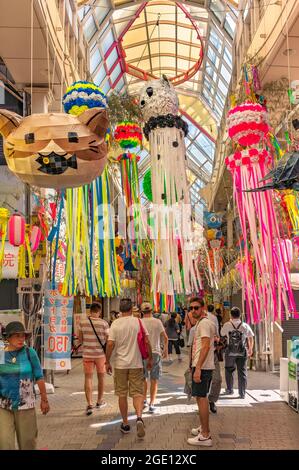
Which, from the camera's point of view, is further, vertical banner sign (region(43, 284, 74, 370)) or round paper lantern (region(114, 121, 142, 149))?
vertical banner sign (region(43, 284, 74, 370))

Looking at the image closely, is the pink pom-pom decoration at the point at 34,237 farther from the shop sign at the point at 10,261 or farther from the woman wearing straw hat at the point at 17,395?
the woman wearing straw hat at the point at 17,395

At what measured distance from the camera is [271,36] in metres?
6.94

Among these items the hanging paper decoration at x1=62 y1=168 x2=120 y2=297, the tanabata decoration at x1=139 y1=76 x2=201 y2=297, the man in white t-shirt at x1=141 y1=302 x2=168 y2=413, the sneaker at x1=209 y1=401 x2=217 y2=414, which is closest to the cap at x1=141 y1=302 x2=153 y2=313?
the man in white t-shirt at x1=141 y1=302 x2=168 y2=413

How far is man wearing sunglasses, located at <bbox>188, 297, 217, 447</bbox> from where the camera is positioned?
187 inches

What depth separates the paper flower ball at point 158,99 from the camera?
427cm

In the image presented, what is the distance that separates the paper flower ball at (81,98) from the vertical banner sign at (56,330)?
3527mm

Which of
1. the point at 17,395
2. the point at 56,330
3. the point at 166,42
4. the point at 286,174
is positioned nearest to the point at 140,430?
the point at 17,395

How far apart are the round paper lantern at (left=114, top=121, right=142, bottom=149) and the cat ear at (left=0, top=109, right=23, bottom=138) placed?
2025 millimetres

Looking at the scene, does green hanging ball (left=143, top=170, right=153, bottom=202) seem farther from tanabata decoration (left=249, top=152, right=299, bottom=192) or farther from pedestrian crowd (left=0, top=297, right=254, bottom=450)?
tanabata decoration (left=249, top=152, right=299, bottom=192)

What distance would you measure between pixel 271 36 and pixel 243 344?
12.1 ft

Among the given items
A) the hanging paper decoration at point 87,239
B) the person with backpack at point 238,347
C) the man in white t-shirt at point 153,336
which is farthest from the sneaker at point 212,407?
the hanging paper decoration at point 87,239

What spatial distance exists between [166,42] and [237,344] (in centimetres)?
901

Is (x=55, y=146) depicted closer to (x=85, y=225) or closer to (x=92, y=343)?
(x=85, y=225)

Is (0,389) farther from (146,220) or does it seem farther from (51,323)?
Answer: (51,323)
